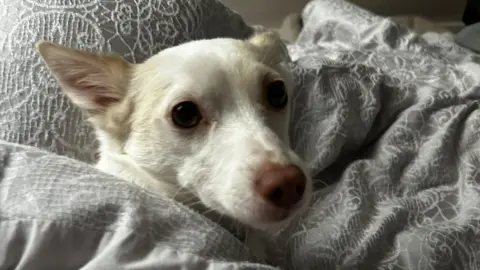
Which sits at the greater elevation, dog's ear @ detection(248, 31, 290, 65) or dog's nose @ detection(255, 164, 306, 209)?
dog's ear @ detection(248, 31, 290, 65)

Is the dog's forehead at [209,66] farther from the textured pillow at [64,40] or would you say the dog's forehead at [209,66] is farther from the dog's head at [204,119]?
the textured pillow at [64,40]

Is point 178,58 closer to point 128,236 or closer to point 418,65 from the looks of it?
point 128,236

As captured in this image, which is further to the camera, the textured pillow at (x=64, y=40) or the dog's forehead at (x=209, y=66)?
the textured pillow at (x=64, y=40)

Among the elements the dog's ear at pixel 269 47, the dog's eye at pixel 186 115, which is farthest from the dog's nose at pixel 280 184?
the dog's ear at pixel 269 47

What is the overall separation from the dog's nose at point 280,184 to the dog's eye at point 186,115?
6.8 inches

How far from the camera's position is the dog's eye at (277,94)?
0.96 metres

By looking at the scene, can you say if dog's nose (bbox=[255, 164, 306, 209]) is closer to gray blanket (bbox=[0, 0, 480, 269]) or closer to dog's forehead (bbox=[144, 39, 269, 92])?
gray blanket (bbox=[0, 0, 480, 269])

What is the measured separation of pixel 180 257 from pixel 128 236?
6cm

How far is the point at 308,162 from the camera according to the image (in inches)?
47.8

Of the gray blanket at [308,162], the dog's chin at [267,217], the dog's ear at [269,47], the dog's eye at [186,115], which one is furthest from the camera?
the dog's ear at [269,47]

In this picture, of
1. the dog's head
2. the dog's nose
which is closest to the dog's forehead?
the dog's head

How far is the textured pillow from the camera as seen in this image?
105 cm

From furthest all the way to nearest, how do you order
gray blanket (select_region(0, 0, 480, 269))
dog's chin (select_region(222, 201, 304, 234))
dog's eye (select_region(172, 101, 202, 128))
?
1. dog's eye (select_region(172, 101, 202, 128))
2. dog's chin (select_region(222, 201, 304, 234))
3. gray blanket (select_region(0, 0, 480, 269))

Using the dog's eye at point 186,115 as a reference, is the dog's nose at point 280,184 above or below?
below
